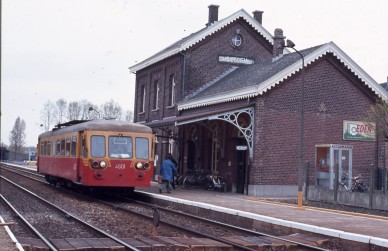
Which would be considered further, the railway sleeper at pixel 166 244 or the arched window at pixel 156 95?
the arched window at pixel 156 95

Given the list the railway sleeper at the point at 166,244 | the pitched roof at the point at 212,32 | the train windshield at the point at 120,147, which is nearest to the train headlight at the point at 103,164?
the train windshield at the point at 120,147

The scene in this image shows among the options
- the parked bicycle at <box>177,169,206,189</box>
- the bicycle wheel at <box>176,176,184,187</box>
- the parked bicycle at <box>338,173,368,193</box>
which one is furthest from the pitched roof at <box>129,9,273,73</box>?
the parked bicycle at <box>338,173,368,193</box>

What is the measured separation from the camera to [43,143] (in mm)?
32719

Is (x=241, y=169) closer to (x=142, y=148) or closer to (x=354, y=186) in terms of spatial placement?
(x=354, y=186)

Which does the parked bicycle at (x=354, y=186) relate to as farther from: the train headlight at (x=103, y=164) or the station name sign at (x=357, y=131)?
the train headlight at (x=103, y=164)

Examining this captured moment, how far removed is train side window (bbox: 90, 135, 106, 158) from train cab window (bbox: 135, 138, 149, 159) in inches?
48.8

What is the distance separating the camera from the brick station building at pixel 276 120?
2656 centimetres

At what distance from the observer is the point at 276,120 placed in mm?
27094

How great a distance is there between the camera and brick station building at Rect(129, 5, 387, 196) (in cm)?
2656

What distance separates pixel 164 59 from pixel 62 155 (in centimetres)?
1336

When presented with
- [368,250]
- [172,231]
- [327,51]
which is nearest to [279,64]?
[327,51]

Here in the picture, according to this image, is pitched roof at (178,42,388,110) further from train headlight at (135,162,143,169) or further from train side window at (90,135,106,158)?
train side window at (90,135,106,158)

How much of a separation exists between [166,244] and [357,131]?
64.6 ft

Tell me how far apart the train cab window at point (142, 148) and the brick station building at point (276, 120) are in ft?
15.7
